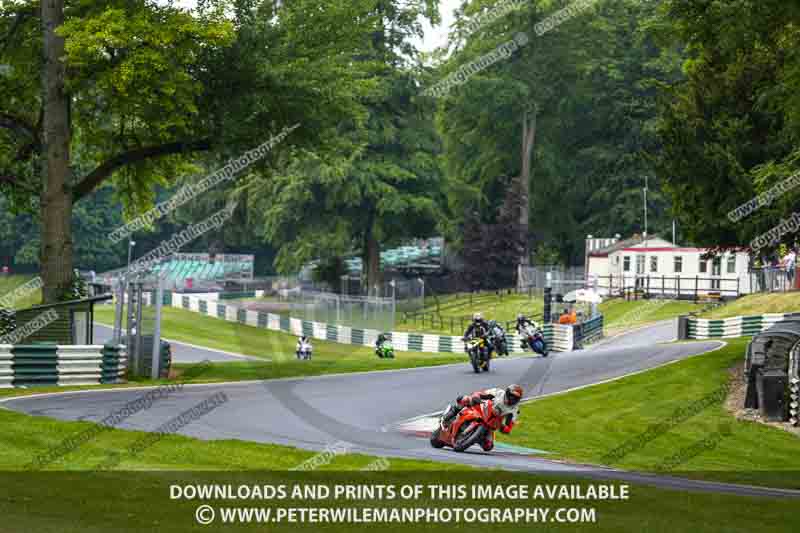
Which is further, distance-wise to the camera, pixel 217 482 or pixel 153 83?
pixel 153 83

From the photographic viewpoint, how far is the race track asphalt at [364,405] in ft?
51.7

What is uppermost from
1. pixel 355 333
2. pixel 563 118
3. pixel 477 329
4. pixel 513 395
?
pixel 563 118

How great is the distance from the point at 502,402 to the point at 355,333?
40018mm

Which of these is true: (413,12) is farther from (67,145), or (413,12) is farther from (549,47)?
(67,145)

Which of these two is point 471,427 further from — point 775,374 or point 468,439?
point 775,374

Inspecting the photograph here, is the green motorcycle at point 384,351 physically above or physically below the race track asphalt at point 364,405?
below

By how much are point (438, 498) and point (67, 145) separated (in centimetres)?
1817

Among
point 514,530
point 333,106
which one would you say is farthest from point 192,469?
point 333,106

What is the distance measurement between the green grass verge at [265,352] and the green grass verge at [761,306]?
12408mm

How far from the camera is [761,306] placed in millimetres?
46562

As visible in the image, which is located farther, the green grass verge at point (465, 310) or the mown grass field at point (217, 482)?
the green grass verge at point (465, 310)

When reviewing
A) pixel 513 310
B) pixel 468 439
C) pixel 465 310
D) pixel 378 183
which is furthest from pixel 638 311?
pixel 468 439

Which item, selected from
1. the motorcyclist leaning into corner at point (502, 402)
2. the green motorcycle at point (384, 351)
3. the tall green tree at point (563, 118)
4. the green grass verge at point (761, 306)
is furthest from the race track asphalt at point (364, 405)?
the tall green tree at point (563, 118)

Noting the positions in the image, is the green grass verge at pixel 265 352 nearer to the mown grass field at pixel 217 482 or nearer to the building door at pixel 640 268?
the mown grass field at pixel 217 482
